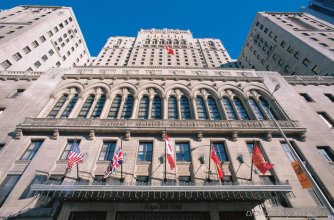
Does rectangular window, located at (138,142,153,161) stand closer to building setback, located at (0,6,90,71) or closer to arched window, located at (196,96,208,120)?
arched window, located at (196,96,208,120)

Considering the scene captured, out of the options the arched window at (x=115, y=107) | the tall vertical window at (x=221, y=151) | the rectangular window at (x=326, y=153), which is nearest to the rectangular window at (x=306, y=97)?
the rectangular window at (x=326, y=153)

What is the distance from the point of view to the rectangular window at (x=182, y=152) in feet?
59.3

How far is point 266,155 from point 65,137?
1963cm

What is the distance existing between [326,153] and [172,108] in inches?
655

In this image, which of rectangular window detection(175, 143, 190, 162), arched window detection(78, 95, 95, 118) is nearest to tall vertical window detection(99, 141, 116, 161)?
arched window detection(78, 95, 95, 118)

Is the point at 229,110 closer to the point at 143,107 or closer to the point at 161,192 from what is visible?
the point at 143,107

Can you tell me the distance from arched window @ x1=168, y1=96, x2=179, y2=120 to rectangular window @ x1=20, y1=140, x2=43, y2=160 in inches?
539

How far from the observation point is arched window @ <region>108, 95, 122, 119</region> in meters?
22.9

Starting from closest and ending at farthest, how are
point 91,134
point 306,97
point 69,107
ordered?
1. point 91,134
2. point 69,107
3. point 306,97

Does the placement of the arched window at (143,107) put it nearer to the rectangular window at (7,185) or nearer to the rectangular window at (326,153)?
the rectangular window at (7,185)

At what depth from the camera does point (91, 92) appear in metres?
25.7

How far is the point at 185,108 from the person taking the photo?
24.1 meters

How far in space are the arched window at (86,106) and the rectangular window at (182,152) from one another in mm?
11778

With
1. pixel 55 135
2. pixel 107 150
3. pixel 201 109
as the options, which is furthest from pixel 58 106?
pixel 201 109
